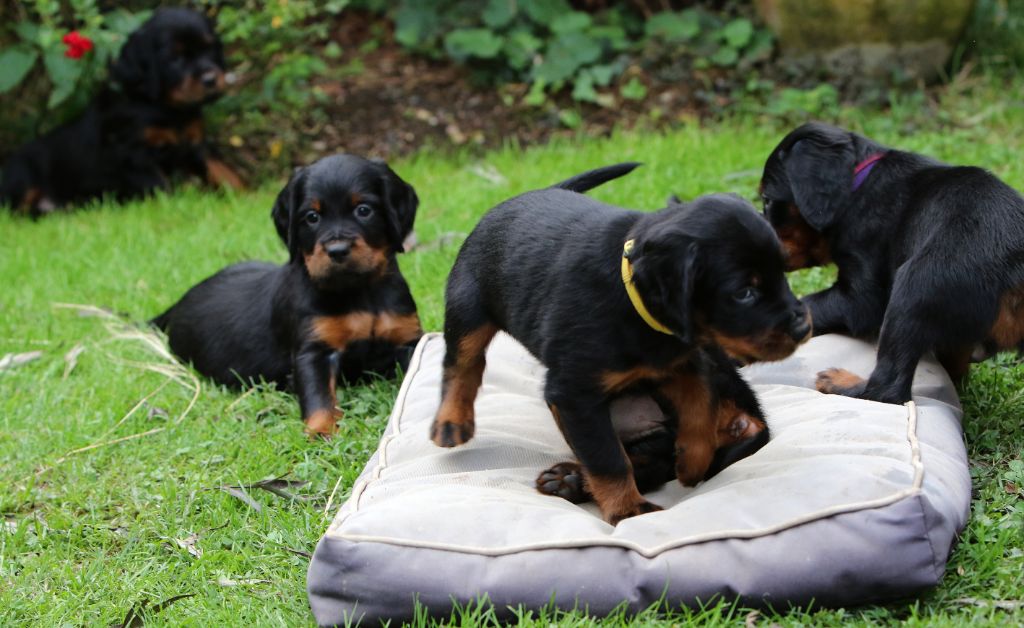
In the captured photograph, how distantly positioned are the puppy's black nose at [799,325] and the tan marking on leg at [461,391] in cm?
97

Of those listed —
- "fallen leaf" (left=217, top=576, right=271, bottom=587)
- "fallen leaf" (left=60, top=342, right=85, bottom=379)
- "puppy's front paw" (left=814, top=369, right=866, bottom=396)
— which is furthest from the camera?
"fallen leaf" (left=60, top=342, right=85, bottom=379)

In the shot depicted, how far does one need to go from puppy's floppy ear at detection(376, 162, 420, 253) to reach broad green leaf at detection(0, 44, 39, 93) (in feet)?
12.7

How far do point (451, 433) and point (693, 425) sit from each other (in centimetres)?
71

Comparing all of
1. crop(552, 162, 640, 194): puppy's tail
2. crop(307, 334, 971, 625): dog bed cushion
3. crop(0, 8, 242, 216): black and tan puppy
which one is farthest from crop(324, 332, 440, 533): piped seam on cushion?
crop(0, 8, 242, 216): black and tan puppy

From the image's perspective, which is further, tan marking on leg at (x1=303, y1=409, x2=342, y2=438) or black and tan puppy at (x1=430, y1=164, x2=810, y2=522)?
tan marking on leg at (x1=303, y1=409, x2=342, y2=438)

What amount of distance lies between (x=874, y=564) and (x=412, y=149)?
17.9ft

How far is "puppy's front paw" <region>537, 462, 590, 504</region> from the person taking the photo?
319 centimetres

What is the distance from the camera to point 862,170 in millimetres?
3934

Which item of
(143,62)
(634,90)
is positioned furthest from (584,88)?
(143,62)

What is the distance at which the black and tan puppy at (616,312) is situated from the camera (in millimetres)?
2670

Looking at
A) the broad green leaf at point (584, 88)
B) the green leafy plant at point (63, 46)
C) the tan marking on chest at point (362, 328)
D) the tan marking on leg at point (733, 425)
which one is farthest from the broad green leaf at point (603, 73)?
the tan marking on leg at point (733, 425)

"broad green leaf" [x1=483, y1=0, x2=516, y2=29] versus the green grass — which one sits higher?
"broad green leaf" [x1=483, y1=0, x2=516, y2=29]

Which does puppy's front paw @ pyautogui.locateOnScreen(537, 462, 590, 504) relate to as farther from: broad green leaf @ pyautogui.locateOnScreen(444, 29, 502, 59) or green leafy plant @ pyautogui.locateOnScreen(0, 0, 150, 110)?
broad green leaf @ pyautogui.locateOnScreen(444, 29, 502, 59)

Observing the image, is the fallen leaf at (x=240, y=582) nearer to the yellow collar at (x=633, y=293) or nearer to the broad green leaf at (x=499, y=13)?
the yellow collar at (x=633, y=293)
